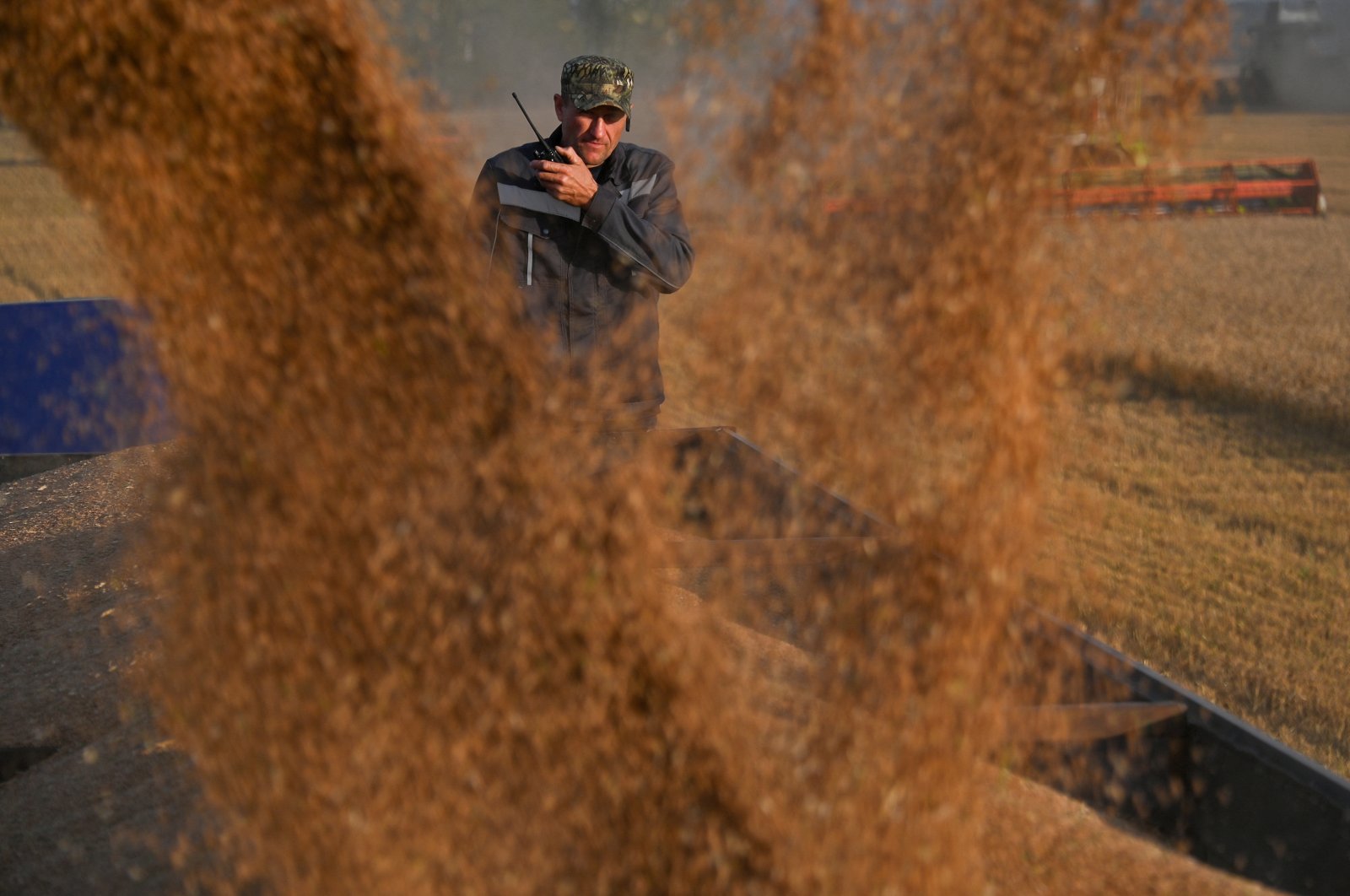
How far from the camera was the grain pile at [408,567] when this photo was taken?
2525 millimetres

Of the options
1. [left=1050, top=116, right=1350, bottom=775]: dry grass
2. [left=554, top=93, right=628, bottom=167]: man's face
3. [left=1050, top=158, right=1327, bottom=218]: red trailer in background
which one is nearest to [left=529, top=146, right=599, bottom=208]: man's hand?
[left=554, top=93, right=628, bottom=167]: man's face

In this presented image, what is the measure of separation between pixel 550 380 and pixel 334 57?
0.90 meters

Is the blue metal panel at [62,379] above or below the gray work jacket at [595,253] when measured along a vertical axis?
below

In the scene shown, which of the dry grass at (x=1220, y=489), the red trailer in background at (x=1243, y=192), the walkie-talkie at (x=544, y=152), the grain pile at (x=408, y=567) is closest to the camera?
the grain pile at (x=408, y=567)

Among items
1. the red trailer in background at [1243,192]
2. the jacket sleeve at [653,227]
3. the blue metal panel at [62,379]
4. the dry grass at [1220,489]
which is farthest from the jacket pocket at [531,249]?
the red trailer in background at [1243,192]

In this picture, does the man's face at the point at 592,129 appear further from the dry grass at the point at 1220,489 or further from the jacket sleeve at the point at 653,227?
the dry grass at the point at 1220,489

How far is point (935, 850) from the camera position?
255 centimetres

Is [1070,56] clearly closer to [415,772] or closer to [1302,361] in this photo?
[415,772]

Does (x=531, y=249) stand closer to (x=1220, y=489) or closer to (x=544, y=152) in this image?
(x=544, y=152)

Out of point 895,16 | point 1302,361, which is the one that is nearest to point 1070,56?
point 895,16

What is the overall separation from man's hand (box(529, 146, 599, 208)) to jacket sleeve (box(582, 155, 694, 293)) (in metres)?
0.03

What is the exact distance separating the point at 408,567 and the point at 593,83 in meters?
1.51

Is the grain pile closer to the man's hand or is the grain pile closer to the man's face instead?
the man's hand

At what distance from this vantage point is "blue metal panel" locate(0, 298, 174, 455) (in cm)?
643
